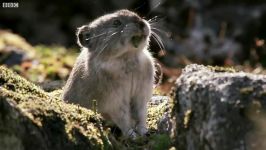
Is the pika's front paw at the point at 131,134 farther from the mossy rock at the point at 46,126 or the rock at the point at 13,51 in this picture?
the rock at the point at 13,51

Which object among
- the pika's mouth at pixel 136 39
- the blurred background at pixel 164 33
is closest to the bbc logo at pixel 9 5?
the blurred background at pixel 164 33

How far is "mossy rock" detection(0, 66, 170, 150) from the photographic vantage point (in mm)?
5844

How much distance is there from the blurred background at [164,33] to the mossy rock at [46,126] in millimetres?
6577

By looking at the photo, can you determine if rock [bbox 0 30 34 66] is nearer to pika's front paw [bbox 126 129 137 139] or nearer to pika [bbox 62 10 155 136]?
Answer: pika [bbox 62 10 155 136]

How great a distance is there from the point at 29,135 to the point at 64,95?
3.32 m

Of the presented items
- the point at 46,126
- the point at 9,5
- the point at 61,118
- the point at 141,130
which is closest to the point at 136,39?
the point at 141,130

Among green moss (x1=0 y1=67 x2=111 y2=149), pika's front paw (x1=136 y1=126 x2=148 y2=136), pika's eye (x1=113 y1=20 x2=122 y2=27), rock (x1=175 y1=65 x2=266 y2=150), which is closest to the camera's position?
rock (x1=175 y1=65 x2=266 y2=150)

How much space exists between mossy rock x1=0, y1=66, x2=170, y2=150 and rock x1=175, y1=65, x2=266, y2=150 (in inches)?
16.3

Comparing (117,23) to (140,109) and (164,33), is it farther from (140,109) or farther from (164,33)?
(164,33)

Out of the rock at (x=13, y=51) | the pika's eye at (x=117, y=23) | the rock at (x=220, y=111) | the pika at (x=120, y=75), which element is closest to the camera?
the rock at (x=220, y=111)

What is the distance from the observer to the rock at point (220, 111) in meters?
5.64

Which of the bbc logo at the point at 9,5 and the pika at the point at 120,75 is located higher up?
the bbc logo at the point at 9,5

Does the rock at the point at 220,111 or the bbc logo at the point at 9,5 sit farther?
the bbc logo at the point at 9,5

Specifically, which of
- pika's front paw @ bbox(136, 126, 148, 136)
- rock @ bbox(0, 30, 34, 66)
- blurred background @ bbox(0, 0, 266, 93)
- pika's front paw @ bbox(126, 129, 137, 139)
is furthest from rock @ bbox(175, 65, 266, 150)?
rock @ bbox(0, 30, 34, 66)
